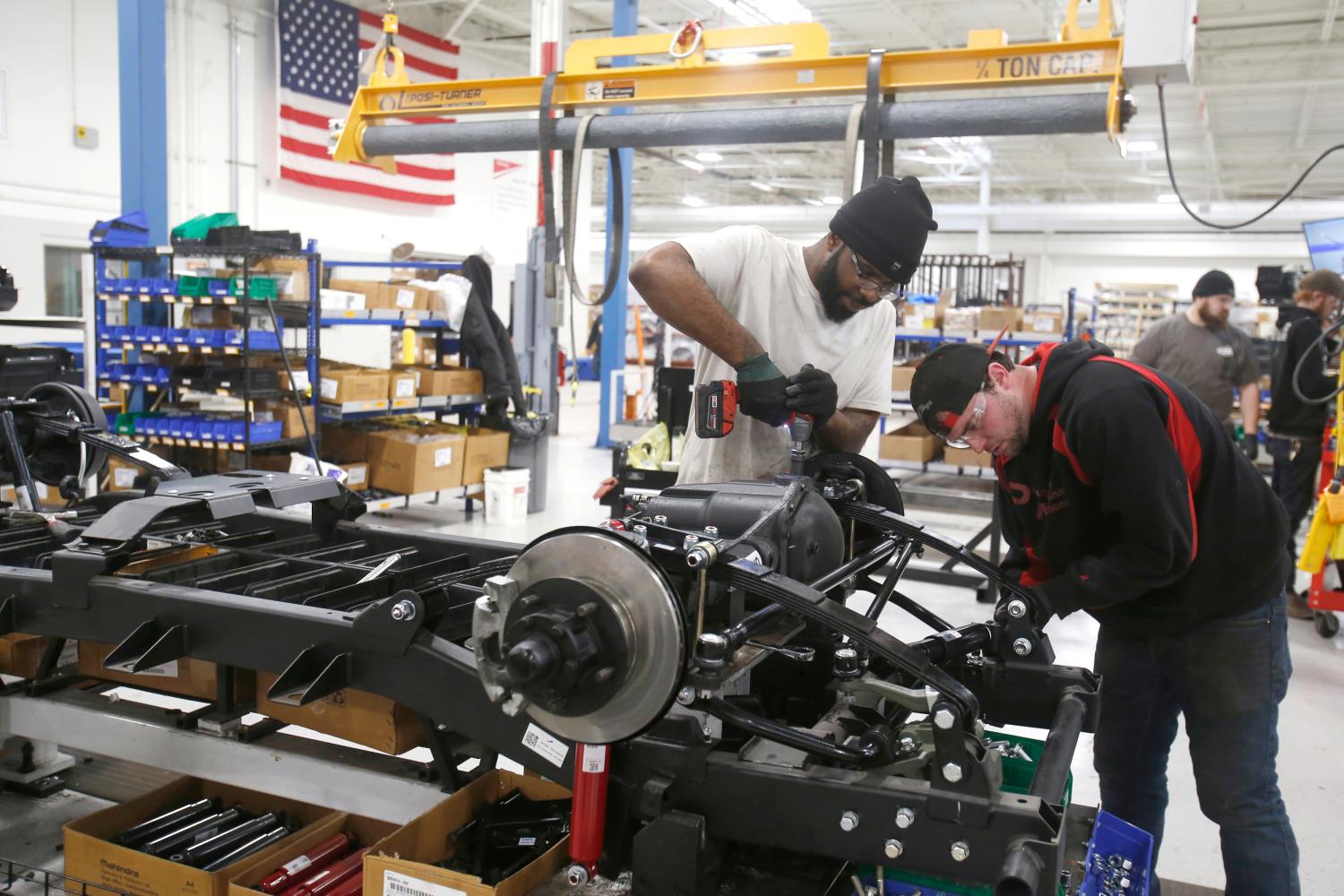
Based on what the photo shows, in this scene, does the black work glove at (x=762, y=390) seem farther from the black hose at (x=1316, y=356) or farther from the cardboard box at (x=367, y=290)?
the cardboard box at (x=367, y=290)

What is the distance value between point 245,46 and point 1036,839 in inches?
402

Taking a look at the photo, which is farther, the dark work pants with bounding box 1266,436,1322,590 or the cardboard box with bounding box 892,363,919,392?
the cardboard box with bounding box 892,363,919,392

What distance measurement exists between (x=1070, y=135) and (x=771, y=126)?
10977mm

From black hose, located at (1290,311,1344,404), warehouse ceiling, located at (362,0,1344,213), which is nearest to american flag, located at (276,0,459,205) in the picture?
warehouse ceiling, located at (362,0,1344,213)

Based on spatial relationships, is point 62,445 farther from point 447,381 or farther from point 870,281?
point 447,381

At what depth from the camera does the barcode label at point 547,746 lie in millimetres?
1450

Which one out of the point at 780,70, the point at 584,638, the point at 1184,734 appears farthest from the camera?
the point at 1184,734

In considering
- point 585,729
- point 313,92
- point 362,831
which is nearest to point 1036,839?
point 585,729

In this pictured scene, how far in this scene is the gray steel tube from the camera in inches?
102

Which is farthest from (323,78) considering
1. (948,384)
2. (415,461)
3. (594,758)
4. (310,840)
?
(594,758)

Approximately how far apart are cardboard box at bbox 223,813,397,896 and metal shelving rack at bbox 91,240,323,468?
12.0 ft

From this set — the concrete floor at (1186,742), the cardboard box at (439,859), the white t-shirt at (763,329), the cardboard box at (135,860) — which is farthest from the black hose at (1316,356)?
the cardboard box at (135,860)

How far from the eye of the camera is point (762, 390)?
1869mm

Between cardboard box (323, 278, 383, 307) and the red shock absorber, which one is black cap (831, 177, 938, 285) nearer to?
the red shock absorber
